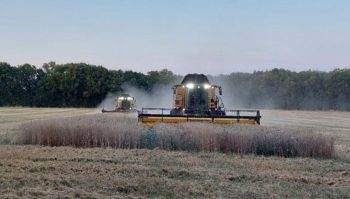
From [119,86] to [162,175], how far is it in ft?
205

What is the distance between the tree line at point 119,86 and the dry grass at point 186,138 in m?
54.5

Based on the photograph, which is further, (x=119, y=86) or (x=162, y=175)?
(x=119, y=86)

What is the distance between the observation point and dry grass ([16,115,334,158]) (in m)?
13.7

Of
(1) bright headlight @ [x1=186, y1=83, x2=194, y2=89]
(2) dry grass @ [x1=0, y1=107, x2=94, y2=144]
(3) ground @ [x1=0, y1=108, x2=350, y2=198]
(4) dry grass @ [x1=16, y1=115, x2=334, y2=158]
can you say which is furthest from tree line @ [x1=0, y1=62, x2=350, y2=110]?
(3) ground @ [x1=0, y1=108, x2=350, y2=198]

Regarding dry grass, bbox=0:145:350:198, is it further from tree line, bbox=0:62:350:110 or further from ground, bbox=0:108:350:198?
tree line, bbox=0:62:350:110

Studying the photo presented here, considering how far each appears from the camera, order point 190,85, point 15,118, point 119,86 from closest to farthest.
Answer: point 190,85 → point 15,118 → point 119,86

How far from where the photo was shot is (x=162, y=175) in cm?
957

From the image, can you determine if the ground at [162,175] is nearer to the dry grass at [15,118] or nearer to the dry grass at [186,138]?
the dry grass at [186,138]

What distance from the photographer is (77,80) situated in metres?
71.4

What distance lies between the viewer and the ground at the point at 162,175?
8055mm

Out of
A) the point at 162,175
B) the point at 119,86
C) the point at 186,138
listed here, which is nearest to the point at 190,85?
the point at 186,138

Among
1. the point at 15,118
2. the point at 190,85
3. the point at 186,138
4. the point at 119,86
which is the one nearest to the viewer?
the point at 186,138

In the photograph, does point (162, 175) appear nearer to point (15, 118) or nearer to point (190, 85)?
point (190, 85)

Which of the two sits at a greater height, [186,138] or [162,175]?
[186,138]
